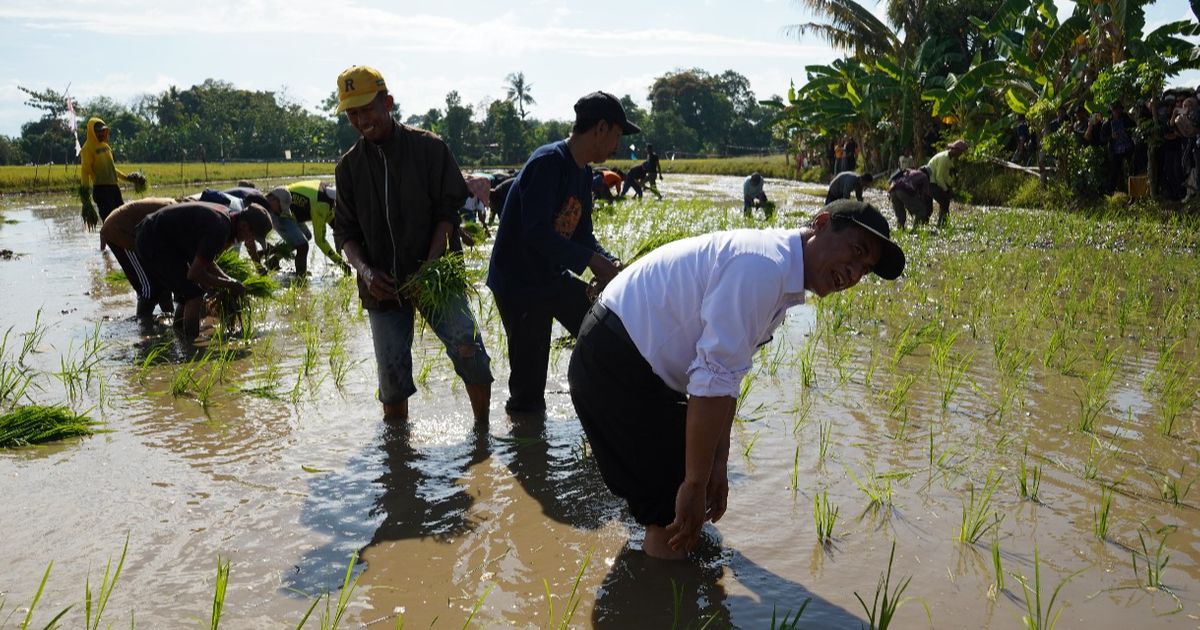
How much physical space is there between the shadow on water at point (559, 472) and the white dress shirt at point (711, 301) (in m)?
0.86

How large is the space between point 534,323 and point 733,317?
6.44 ft

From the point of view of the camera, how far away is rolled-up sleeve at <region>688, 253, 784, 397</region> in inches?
78.6

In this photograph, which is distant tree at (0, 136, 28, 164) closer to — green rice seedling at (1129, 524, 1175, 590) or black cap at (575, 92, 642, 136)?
black cap at (575, 92, 642, 136)

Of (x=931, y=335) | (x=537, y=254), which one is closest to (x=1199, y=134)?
(x=931, y=335)

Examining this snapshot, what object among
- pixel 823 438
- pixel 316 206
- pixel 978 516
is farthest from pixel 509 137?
pixel 978 516

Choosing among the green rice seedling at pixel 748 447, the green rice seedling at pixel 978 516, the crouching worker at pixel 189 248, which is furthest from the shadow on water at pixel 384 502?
the crouching worker at pixel 189 248

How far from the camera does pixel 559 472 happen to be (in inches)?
134

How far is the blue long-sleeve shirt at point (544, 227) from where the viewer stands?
3545mm

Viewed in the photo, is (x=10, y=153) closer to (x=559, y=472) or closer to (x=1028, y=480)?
(x=559, y=472)

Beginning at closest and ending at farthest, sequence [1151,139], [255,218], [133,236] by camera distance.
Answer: [255,218], [133,236], [1151,139]

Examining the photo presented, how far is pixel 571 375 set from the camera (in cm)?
250

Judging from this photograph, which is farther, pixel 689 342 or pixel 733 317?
pixel 689 342

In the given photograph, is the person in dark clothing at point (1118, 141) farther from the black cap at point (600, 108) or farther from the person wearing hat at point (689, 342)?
the person wearing hat at point (689, 342)

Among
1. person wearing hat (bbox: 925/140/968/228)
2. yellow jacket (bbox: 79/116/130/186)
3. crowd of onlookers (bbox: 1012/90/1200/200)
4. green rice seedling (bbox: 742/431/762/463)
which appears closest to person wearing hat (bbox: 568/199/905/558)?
green rice seedling (bbox: 742/431/762/463)
